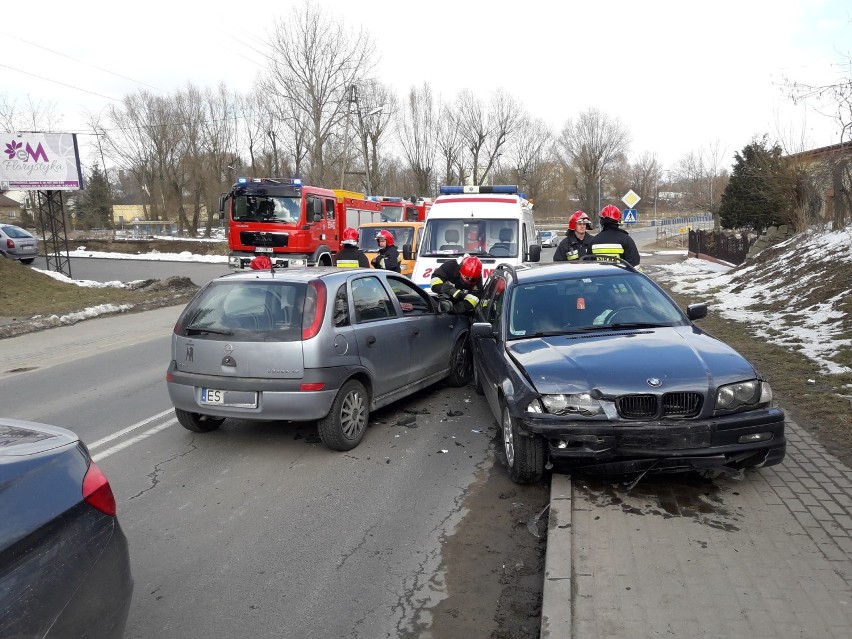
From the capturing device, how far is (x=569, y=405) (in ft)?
14.5

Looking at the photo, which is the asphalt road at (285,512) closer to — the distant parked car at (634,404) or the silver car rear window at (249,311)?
the distant parked car at (634,404)

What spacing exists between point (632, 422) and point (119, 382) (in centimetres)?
696

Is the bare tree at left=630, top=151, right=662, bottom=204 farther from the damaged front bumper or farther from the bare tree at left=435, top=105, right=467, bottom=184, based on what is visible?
the damaged front bumper

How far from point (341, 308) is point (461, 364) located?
109 inches

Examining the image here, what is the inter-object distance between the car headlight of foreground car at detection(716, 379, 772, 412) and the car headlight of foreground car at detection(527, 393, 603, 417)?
79cm

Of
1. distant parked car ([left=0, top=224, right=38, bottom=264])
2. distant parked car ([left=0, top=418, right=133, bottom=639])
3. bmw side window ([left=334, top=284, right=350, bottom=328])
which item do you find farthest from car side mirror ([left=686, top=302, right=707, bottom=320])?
distant parked car ([left=0, top=224, right=38, bottom=264])

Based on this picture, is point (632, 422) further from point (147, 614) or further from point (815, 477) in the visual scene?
point (147, 614)

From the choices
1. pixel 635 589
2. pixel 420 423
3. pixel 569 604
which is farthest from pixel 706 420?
pixel 420 423

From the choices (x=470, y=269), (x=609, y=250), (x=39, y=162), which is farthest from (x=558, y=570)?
(x=39, y=162)

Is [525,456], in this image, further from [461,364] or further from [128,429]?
[128,429]

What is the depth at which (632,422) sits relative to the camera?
429 centimetres

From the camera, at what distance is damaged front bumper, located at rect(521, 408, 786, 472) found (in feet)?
13.9

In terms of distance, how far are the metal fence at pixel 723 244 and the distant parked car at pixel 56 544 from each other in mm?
22637

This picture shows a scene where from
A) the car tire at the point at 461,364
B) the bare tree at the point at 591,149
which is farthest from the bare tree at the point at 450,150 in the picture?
the car tire at the point at 461,364
